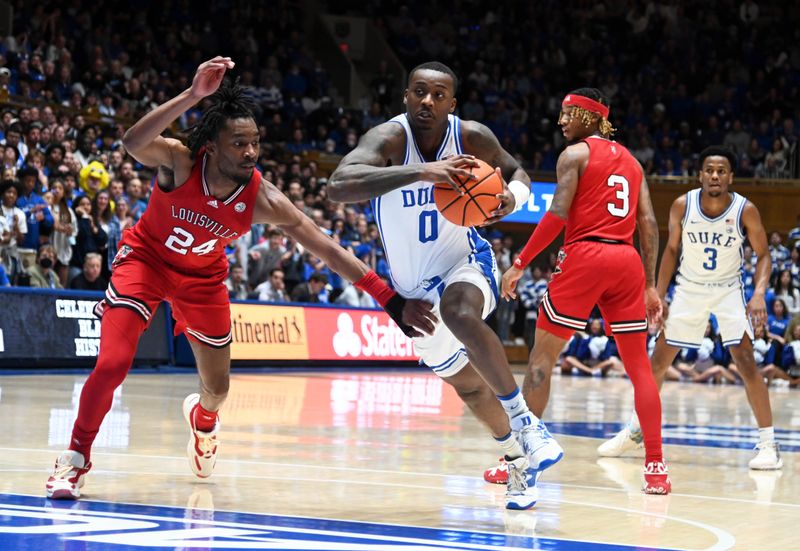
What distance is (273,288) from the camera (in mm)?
17625

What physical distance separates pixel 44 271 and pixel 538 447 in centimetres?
987

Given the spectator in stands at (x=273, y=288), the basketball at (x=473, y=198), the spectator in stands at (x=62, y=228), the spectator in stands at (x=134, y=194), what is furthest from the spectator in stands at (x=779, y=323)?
the basketball at (x=473, y=198)

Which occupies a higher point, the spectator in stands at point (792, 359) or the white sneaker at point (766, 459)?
the spectator in stands at point (792, 359)

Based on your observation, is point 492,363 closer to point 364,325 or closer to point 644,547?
point 644,547

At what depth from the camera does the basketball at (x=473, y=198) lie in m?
5.51

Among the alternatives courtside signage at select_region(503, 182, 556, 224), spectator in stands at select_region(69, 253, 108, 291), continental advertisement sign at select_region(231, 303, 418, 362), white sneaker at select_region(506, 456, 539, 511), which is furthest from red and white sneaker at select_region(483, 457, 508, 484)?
courtside signage at select_region(503, 182, 556, 224)

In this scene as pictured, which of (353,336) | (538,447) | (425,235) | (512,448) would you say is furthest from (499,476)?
(353,336)

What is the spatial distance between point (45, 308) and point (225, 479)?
26.9 feet

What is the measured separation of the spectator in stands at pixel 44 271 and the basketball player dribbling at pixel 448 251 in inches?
346

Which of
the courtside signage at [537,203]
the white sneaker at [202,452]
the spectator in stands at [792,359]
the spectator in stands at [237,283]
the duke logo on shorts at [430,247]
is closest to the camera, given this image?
the duke logo on shorts at [430,247]

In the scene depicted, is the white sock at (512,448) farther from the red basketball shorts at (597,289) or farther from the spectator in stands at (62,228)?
the spectator in stands at (62,228)

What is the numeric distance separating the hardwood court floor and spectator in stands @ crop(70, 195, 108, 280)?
234 cm

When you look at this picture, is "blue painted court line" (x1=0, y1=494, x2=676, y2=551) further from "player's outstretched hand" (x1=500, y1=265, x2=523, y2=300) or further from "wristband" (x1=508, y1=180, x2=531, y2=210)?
"player's outstretched hand" (x1=500, y1=265, x2=523, y2=300)

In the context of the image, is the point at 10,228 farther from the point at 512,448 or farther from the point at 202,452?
the point at 512,448
